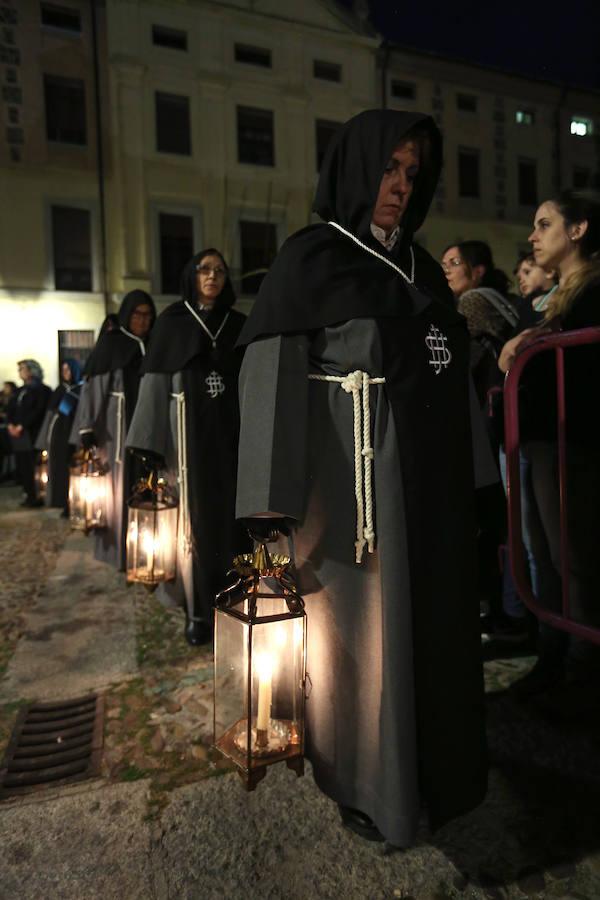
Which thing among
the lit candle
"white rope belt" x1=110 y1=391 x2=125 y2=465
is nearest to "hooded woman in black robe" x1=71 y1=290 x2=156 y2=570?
"white rope belt" x1=110 y1=391 x2=125 y2=465

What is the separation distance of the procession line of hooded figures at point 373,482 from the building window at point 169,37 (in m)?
20.6

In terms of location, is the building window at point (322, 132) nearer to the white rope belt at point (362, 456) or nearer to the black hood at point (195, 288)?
the black hood at point (195, 288)

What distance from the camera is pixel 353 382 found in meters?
2.06

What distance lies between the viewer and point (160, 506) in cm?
392

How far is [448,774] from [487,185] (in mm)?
25381

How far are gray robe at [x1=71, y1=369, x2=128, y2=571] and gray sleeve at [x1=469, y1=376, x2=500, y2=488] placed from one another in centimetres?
369

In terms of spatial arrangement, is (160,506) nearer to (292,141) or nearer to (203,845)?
(203,845)

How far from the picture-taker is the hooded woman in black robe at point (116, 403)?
5.62m

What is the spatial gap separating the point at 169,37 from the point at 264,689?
861 inches

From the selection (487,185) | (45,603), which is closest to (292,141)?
(487,185)

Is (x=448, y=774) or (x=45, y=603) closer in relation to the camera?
(x=448, y=774)

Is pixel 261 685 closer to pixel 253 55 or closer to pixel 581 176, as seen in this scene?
pixel 253 55

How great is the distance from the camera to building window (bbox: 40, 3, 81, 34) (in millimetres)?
18078

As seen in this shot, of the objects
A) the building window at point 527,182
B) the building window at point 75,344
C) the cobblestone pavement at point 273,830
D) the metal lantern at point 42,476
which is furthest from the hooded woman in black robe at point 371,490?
the building window at point 527,182
